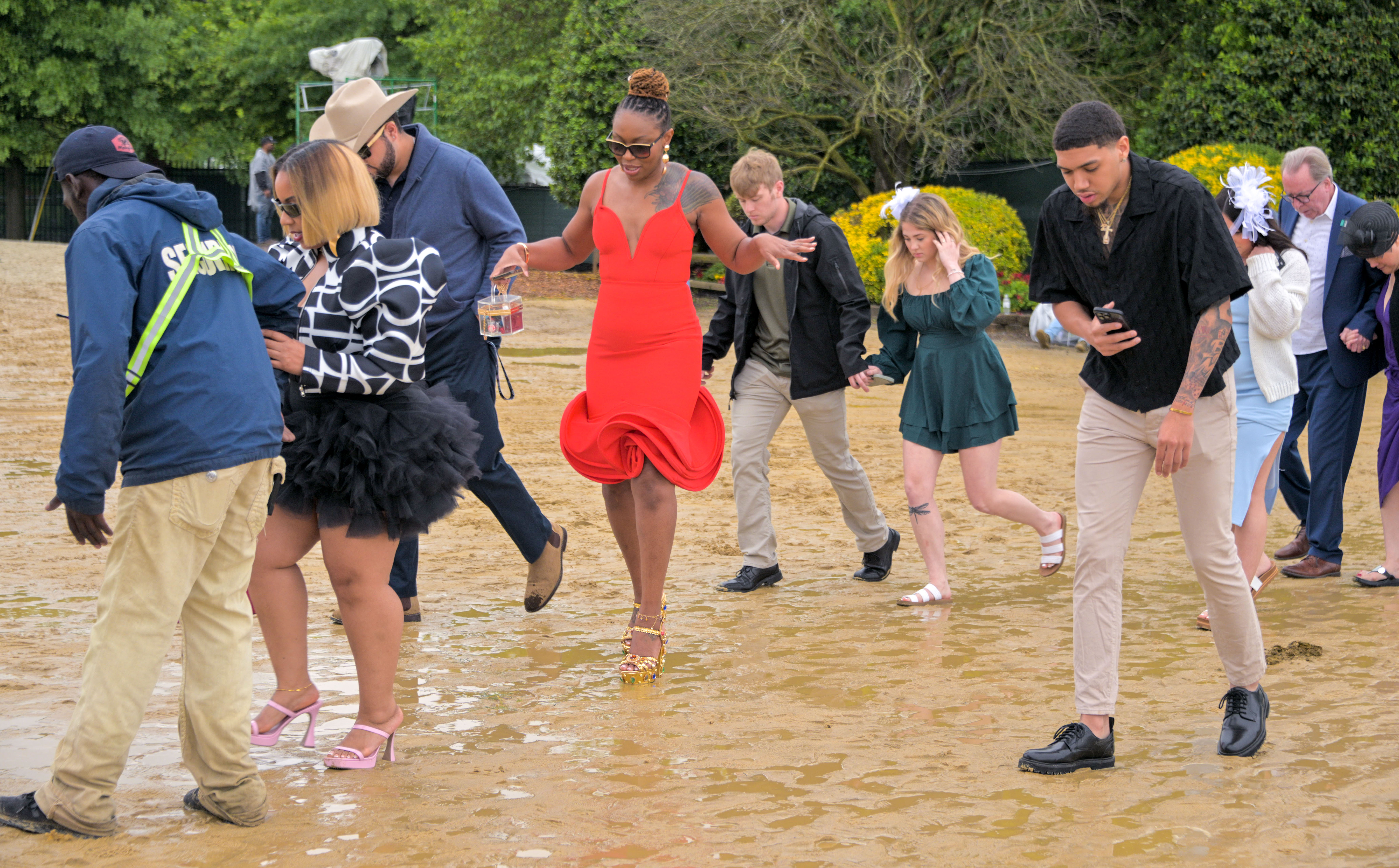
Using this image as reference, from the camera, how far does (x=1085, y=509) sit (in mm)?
4301

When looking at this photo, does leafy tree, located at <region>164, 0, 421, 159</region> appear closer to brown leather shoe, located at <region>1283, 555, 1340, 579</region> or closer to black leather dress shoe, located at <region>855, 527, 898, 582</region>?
black leather dress shoe, located at <region>855, 527, 898, 582</region>

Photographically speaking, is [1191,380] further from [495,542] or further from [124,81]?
[124,81]

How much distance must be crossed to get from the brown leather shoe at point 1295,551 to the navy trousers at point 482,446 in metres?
4.07

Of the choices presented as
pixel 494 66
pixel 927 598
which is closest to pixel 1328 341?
pixel 927 598

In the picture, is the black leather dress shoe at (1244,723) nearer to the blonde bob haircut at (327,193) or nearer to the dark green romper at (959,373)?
the dark green romper at (959,373)

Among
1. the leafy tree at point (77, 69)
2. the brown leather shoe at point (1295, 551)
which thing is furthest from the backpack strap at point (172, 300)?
the leafy tree at point (77, 69)

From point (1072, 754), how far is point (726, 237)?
239cm

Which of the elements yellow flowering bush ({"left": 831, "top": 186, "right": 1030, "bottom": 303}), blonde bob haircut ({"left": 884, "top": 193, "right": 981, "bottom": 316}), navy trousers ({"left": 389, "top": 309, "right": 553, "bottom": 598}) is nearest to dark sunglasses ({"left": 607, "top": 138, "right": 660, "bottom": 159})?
navy trousers ({"left": 389, "top": 309, "right": 553, "bottom": 598})

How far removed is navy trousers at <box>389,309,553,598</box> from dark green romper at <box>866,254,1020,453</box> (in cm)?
185

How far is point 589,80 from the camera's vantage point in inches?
815

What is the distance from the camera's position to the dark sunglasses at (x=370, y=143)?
528 centimetres

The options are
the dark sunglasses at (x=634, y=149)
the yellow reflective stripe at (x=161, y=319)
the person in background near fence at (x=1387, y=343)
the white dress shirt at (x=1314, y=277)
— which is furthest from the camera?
the white dress shirt at (x=1314, y=277)

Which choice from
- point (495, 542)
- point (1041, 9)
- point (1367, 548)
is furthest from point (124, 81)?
point (1367, 548)

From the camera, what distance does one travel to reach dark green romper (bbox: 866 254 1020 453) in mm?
6352
